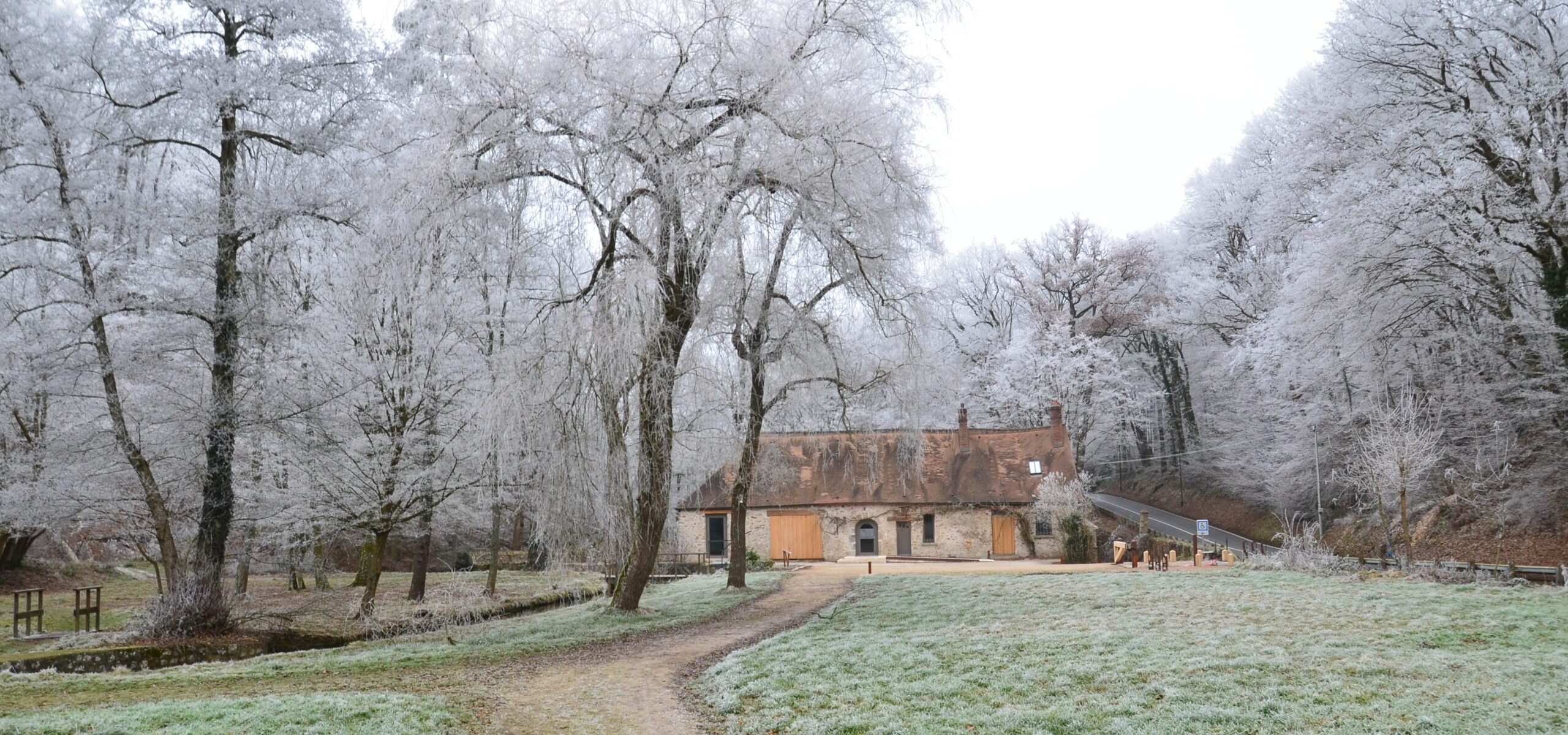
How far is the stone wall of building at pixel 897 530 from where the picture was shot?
28.8 meters

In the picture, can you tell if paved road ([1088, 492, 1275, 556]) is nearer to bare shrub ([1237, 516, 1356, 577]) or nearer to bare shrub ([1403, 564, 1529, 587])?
bare shrub ([1237, 516, 1356, 577])

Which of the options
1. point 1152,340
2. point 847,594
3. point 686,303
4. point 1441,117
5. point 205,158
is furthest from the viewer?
point 1152,340

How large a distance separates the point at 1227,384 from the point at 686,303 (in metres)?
33.9

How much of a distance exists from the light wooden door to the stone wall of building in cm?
15

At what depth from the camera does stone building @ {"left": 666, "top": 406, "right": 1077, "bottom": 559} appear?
28797 mm

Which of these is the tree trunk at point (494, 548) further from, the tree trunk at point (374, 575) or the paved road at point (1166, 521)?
the paved road at point (1166, 521)

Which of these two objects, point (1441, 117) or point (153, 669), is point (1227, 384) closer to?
point (1441, 117)

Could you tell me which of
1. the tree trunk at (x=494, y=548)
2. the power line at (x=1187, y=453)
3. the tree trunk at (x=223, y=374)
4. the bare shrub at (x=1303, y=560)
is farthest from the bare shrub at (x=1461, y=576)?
the power line at (x=1187, y=453)

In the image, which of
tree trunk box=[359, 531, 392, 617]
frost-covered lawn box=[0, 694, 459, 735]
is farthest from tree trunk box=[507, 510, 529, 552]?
frost-covered lawn box=[0, 694, 459, 735]

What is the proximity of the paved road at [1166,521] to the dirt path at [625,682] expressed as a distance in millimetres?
A: 20556

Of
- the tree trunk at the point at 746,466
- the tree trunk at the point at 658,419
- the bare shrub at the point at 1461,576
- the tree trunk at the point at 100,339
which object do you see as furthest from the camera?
the tree trunk at the point at 746,466

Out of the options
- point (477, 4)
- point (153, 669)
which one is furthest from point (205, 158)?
point (153, 669)

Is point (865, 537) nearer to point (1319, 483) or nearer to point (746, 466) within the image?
point (746, 466)

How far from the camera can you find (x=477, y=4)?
12.0 m
